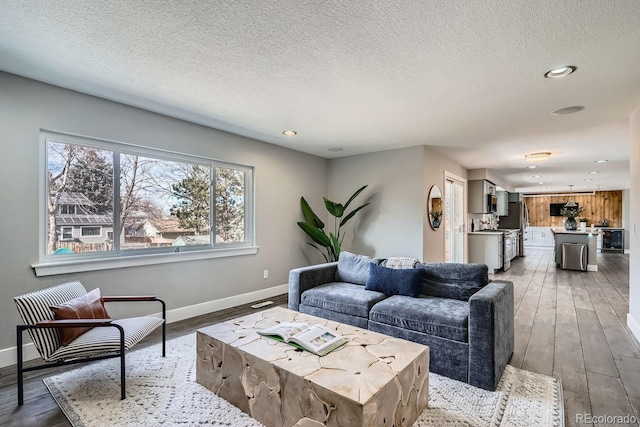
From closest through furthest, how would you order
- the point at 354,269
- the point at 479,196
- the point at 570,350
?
the point at 570,350 → the point at 354,269 → the point at 479,196

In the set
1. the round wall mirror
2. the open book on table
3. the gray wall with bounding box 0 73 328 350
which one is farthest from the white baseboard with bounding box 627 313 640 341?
the gray wall with bounding box 0 73 328 350

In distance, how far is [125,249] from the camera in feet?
10.7

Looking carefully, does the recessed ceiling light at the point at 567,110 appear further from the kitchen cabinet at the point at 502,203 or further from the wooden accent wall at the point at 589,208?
the wooden accent wall at the point at 589,208

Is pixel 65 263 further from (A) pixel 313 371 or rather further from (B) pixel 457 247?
(B) pixel 457 247

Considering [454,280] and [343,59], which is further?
[454,280]

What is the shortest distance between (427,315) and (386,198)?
2.82 m

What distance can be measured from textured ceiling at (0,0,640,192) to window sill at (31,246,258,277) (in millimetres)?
1590

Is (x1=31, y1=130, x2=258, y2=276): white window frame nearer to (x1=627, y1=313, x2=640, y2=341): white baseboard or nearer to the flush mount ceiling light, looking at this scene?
(x1=627, y1=313, x2=640, y2=341): white baseboard

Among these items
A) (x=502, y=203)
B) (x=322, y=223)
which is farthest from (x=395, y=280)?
(x=502, y=203)

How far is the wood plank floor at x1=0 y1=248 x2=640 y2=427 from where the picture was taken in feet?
6.41

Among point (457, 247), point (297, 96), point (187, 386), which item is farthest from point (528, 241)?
point (187, 386)

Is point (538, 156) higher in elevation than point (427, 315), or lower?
higher

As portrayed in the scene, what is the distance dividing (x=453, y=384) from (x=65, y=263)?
134 inches

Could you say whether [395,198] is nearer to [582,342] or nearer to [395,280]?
[395,280]
